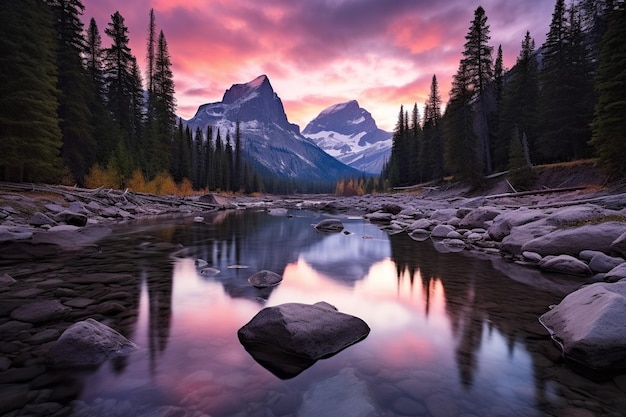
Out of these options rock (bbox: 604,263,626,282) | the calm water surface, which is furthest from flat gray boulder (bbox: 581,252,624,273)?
the calm water surface

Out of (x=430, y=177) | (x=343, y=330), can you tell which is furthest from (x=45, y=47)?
(x=430, y=177)

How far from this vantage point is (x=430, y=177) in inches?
2290

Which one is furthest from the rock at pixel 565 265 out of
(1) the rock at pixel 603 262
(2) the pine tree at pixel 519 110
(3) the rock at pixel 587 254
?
(2) the pine tree at pixel 519 110

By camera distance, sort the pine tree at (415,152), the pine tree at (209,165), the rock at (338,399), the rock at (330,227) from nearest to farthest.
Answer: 1. the rock at (338,399)
2. the rock at (330,227)
3. the pine tree at (415,152)
4. the pine tree at (209,165)

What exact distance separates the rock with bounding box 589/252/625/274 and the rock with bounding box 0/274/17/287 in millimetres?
13950

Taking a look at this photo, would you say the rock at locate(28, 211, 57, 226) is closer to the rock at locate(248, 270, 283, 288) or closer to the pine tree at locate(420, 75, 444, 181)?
the rock at locate(248, 270, 283, 288)

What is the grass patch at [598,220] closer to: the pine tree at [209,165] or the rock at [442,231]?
the rock at [442,231]

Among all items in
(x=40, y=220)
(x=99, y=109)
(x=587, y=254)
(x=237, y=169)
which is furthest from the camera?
(x=237, y=169)

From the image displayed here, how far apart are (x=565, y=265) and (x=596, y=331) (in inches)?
220

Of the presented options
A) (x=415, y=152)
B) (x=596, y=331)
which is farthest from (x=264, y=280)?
(x=415, y=152)

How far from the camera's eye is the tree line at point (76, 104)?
1883 centimetres

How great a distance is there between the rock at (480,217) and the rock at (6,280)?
58.5 feet

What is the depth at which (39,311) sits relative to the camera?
5223mm

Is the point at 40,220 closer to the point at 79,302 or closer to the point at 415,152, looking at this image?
the point at 79,302
